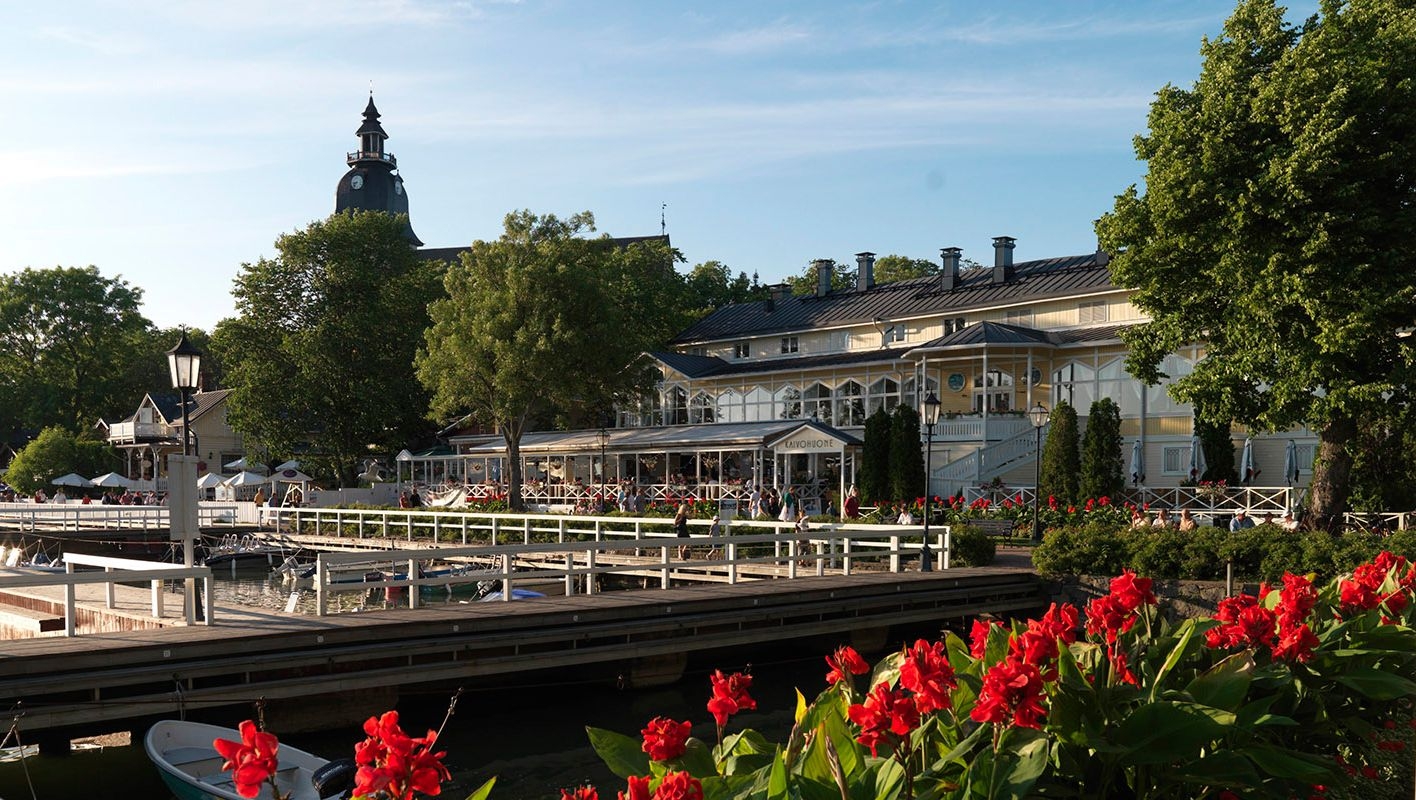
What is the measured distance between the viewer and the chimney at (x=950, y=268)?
5228 centimetres

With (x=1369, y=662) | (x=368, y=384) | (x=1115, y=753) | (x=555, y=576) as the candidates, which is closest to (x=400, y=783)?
(x=1115, y=753)

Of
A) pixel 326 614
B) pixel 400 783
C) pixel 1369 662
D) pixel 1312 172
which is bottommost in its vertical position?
pixel 326 614

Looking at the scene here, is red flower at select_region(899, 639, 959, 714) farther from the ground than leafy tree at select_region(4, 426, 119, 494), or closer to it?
farther from the ground

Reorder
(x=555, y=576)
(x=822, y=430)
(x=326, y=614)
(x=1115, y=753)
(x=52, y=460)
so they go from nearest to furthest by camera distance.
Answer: (x=1115, y=753) → (x=326, y=614) → (x=555, y=576) → (x=822, y=430) → (x=52, y=460)

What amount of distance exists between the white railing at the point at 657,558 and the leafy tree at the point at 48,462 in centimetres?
4599

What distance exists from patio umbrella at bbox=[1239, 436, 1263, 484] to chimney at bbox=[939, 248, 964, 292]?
17310 mm

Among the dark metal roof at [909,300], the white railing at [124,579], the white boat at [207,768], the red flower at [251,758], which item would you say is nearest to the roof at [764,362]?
the dark metal roof at [909,300]

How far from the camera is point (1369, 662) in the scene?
621cm

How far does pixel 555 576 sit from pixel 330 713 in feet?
15.1

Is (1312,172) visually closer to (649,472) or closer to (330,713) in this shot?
(330,713)

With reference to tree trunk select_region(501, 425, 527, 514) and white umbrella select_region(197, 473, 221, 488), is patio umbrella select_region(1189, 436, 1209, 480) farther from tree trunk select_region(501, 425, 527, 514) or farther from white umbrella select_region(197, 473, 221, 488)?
white umbrella select_region(197, 473, 221, 488)

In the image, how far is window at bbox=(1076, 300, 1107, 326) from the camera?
44844mm

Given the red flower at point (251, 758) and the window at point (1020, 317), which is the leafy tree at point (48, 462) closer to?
the window at point (1020, 317)

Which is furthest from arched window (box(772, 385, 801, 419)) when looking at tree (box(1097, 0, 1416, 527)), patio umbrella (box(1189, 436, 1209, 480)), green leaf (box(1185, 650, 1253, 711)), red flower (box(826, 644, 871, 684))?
red flower (box(826, 644, 871, 684))
